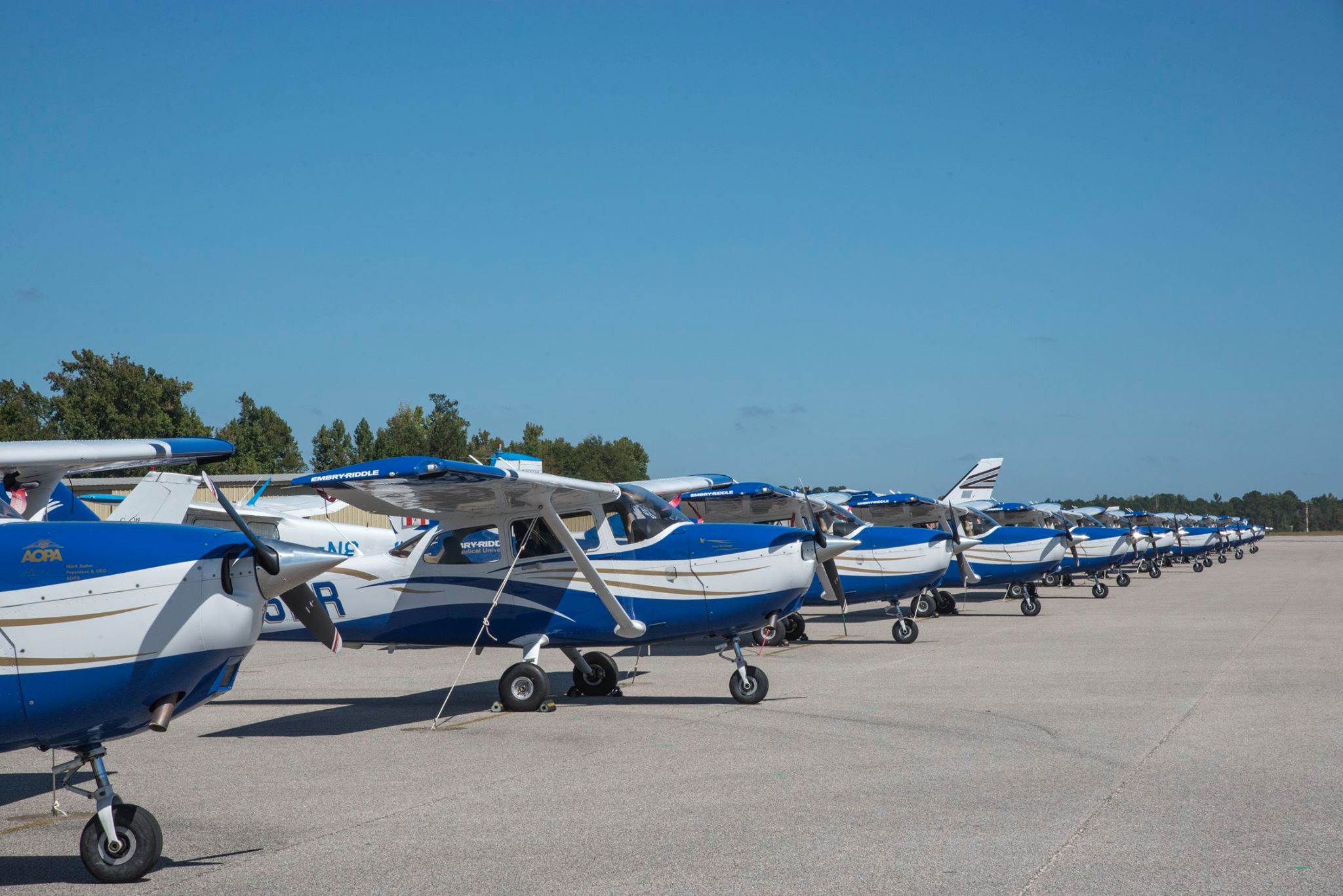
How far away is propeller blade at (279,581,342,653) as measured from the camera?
584cm

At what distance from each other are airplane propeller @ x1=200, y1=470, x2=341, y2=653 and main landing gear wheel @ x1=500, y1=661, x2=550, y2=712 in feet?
16.3

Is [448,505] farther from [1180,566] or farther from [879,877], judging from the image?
[1180,566]

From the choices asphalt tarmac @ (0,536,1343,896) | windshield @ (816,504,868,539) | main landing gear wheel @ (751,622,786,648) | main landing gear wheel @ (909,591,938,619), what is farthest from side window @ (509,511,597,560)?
main landing gear wheel @ (909,591,938,619)

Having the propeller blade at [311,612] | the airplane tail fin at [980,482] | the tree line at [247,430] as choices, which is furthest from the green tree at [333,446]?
the propeller blade at [311,612]

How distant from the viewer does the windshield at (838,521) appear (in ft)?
60.8

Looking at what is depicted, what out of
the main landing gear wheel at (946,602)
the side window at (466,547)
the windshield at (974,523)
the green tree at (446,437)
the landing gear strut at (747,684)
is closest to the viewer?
the landing gear strut at (747,684)

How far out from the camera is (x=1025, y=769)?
7.40 meters

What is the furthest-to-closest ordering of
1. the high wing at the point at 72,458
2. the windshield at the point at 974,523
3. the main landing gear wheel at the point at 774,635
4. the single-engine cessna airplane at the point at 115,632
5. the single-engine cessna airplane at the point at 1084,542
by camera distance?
the single-engine cessna airplane at the point at 1084,542 → the windshield at the point at 974,523 → the main landing gear wheel at the point at 774,635 → the high wing at the point at 72,458 → the single-engine cessna airplane at the point at 115,632

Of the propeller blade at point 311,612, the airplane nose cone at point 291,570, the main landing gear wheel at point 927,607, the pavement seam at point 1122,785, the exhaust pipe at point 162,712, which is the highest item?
the airplane nose cone at point 291,570

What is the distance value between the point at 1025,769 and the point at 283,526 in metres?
12.3

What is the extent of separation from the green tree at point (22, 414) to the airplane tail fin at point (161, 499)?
1223 inches

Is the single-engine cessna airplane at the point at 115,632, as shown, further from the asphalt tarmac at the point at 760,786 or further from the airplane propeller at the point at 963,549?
the airplane propeller at the point at 963,549

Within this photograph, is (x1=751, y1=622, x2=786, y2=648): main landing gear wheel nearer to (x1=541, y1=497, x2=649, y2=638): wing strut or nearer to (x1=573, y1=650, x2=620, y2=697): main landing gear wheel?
(x1=573, y1=650, x2=620, y2=697): main landing gear wheel

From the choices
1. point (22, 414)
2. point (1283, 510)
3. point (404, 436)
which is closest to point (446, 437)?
point (404, 436)
